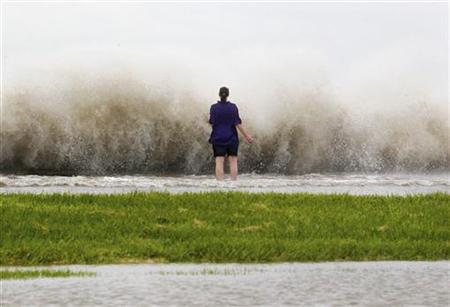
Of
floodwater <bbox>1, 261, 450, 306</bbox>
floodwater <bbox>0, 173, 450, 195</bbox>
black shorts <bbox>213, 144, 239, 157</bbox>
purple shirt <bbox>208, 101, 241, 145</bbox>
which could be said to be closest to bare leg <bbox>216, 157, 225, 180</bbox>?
black shorts <bbox>213, 144, 239, 157</bbox>

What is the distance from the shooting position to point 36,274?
12.5m

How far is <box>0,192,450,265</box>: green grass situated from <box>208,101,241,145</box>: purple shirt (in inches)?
246

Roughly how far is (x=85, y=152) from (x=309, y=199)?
20651 millimetres

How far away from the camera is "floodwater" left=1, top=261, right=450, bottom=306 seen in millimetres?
10734

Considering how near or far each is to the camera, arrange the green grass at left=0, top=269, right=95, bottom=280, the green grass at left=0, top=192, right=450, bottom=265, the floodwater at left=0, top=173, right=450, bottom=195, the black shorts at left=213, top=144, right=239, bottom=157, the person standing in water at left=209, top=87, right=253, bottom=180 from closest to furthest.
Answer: the green grass at left=0, top=269, right=95, bottom=280, the green grass at left=0, top=192, right=450, bottom=265, the floodwater at left=0, top=173, right=450, bottom=195, the person standing in water at left=209, top=87, right=253, bottom=180, the black shorts at left=213, top=144, right=239, bottom=157

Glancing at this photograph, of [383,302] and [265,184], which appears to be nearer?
[383,302]

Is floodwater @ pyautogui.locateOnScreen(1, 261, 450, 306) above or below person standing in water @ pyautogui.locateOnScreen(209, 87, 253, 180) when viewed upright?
below

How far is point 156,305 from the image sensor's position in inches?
413

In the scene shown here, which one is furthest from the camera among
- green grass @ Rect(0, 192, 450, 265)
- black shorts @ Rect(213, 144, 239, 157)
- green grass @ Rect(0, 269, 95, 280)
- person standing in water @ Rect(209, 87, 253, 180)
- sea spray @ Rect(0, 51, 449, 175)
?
sea spray @ Rect(0, 51, 449, 175)

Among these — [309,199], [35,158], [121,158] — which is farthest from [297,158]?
[309,199]

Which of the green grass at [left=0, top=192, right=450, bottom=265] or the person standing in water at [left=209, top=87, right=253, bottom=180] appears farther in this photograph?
the person standing in water at [left=209, top=87, right=253, bottom=180]

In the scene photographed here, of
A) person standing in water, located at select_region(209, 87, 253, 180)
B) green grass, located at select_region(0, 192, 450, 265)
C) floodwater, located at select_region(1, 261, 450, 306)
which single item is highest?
person standing in water, located at select_region(209, 87, 253, 180)

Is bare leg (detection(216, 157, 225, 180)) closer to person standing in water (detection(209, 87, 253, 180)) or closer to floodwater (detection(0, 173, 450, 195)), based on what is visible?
person standing in water (detection(209, 87, 253, 180))

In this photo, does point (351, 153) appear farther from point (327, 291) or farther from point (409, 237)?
point (327, 291)
